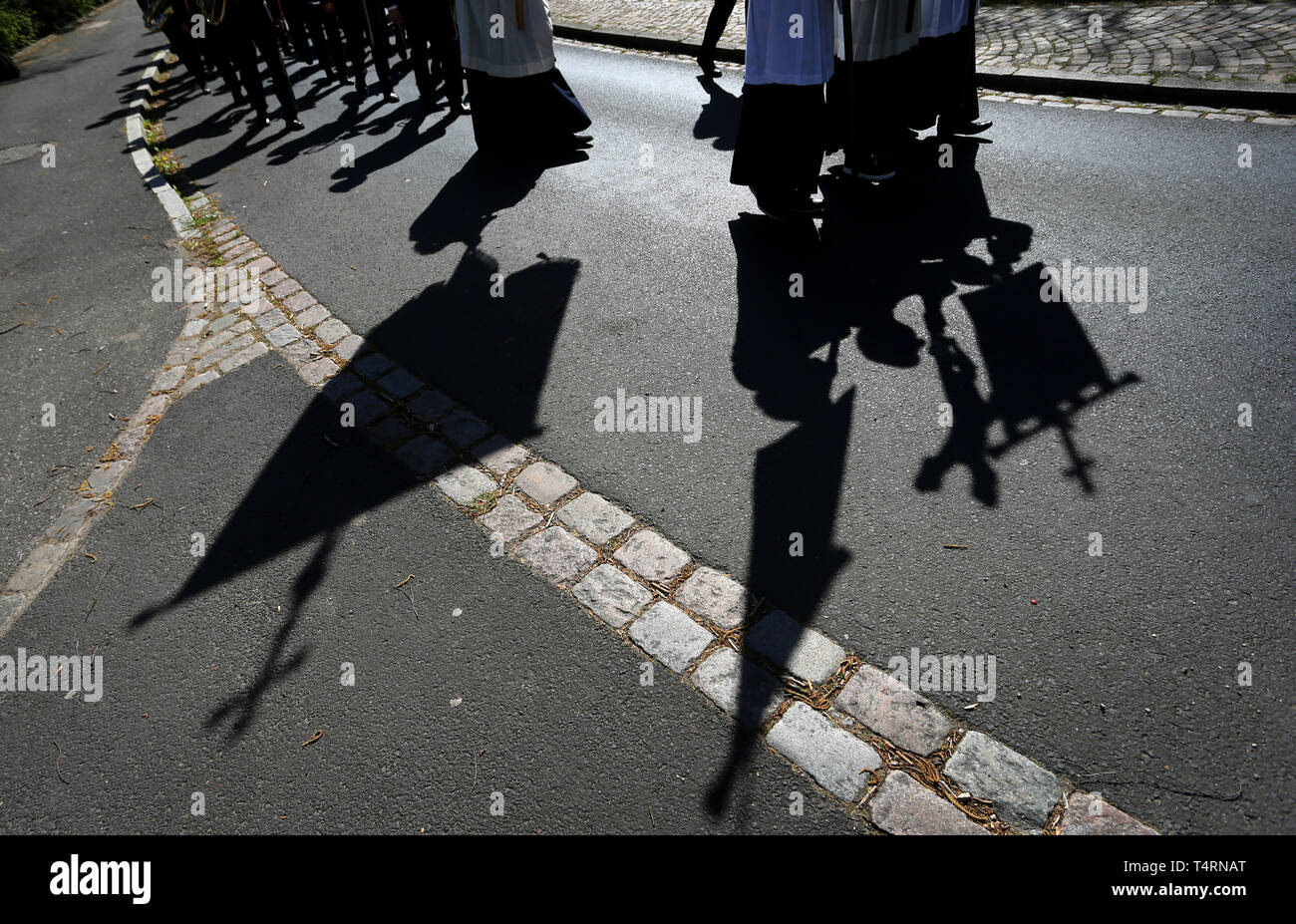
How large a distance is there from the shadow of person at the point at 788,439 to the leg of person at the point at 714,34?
17.3 feet

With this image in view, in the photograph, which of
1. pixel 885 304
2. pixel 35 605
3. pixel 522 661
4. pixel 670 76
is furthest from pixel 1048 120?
pixel 35 605

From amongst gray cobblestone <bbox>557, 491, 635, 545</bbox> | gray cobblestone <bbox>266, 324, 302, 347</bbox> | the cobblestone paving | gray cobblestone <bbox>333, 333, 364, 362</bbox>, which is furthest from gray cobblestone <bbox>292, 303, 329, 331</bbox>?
the cobblestone paving

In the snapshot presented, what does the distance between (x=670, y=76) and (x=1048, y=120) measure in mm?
4980

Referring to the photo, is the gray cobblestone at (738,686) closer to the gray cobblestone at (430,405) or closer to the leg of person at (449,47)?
the gray cobblestone at (430,405)

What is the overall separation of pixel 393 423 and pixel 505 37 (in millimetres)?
5001

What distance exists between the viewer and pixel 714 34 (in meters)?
10.2

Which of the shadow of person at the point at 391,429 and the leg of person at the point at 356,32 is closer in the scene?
the shadow of person at the point at 391,429

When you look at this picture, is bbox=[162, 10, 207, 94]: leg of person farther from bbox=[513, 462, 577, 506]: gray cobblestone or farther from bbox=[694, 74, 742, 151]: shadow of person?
bbox=[513, 462, 577, 506]: gray cobblestone

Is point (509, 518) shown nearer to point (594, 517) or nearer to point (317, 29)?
point (594, 517)

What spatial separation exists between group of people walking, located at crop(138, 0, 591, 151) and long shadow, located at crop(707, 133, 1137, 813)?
304 centimetres

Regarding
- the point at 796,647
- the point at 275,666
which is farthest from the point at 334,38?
the point at 796,647

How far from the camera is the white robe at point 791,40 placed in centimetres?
540

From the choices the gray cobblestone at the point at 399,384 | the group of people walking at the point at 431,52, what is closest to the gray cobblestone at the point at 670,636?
the gray cobblestone at the point at 399,384
